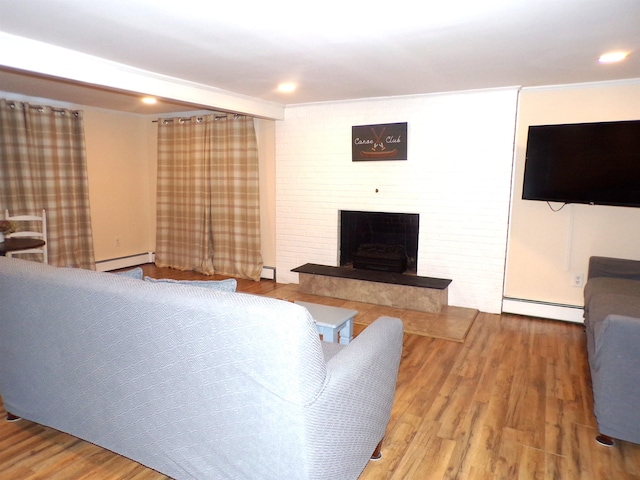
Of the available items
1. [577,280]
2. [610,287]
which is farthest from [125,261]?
[610,287]

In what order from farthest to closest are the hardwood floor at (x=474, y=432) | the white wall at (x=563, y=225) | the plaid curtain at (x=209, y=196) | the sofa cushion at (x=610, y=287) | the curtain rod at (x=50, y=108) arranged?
the plaid curtain at (x=209, y=196) → the curtain rod at (x=50, y=108) → the white wall at (x=563, y=225) → the sofa cushion at (x=610, y=287) → the hardwood floor at (x=474, y=432)

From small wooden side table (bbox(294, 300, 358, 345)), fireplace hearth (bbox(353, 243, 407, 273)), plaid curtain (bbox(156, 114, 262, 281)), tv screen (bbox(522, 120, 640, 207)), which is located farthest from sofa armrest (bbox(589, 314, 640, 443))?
plaid curtain (bbox(156, 114, 262, 281))

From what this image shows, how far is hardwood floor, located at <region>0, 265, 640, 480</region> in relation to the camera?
195 centimetres

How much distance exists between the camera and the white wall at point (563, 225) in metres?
3.61

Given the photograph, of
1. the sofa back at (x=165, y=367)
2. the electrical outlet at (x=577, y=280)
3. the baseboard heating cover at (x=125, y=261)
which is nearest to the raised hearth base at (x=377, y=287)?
the electrical outlet at (x=577, y=280)

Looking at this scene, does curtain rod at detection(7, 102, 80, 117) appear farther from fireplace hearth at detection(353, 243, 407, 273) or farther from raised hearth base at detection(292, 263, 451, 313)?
fireplace hearth at detection(353, 243, 407, 273)

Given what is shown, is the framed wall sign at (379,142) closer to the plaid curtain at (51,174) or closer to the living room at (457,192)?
the living room at (457,192)

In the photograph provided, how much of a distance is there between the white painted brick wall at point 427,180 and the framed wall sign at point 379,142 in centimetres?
6

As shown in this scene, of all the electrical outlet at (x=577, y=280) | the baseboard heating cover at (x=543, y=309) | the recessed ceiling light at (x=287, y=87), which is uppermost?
the recessed ceiling light at (x=287, y=87)

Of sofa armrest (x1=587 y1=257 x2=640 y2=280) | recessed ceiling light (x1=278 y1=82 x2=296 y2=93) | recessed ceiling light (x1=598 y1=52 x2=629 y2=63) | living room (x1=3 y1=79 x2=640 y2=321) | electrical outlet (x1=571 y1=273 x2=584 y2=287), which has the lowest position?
electrical outlet (x1=571 y1=273 x2=584 y2=287)

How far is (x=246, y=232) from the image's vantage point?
535cm

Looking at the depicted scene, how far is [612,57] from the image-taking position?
2850 mm

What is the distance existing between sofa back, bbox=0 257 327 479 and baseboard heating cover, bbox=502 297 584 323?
131 inches

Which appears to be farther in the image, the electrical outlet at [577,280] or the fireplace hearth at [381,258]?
the fireplace hearth at [381,258]
